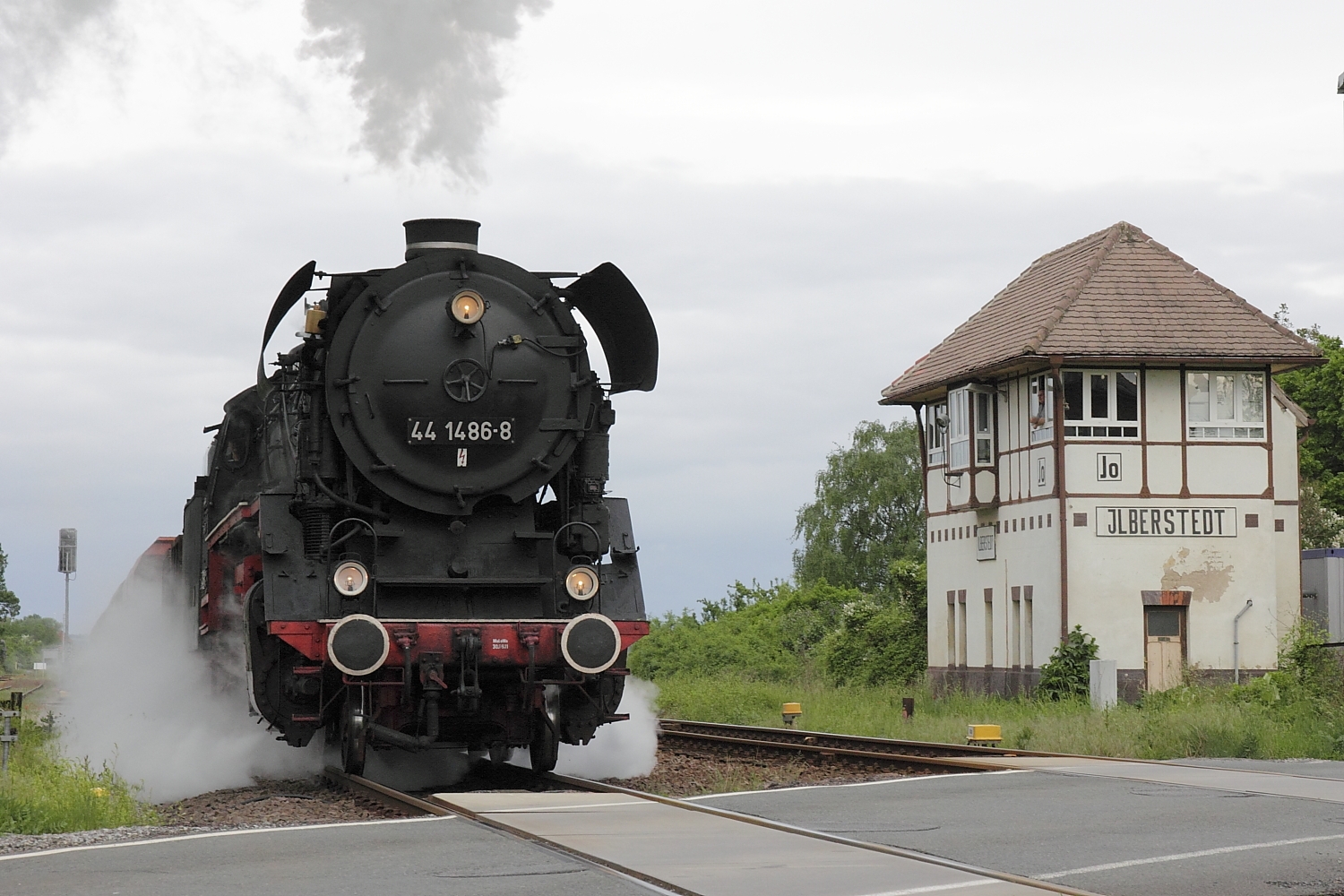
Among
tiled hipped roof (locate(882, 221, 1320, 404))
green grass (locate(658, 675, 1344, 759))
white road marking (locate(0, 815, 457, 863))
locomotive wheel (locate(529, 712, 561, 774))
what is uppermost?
tiled hipped roof (locate(882, 221, 1320, 404))

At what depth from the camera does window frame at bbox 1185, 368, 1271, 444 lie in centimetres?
2689

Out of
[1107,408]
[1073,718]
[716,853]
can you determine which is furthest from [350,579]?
[1107,408]

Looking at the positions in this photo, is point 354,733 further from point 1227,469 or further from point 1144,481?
point 1227,469

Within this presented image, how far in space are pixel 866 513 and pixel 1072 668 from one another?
1330 inches

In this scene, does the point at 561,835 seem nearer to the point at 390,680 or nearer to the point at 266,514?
the point at 390,680

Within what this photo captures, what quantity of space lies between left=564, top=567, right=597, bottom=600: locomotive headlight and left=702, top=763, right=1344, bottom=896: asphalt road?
1.84 m

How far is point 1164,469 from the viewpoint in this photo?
26656 millimetres

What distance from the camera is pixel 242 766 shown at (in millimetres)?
13492

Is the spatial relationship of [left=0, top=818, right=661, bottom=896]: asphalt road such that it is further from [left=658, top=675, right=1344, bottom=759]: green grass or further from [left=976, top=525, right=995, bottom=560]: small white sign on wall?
[left=976, top=525, right=995, bottom=560]: small white sign on wall

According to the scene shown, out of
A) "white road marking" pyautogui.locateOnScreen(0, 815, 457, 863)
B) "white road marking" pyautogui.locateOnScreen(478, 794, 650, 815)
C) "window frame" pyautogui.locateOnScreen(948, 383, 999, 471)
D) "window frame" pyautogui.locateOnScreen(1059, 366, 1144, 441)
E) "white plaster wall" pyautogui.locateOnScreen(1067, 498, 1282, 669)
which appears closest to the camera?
"white road marking" pyautogui.locateOnScreen(0, 815, 457, 863)

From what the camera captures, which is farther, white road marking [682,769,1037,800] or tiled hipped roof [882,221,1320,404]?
tiled hipped roof [882,221,1320,404]

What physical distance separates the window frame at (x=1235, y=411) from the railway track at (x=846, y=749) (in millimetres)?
10762

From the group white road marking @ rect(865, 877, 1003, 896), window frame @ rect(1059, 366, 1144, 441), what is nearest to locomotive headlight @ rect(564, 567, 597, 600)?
white road marking @ rect(865, 877, 1003, 896)

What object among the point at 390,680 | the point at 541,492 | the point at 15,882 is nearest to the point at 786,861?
the point at 15,882
